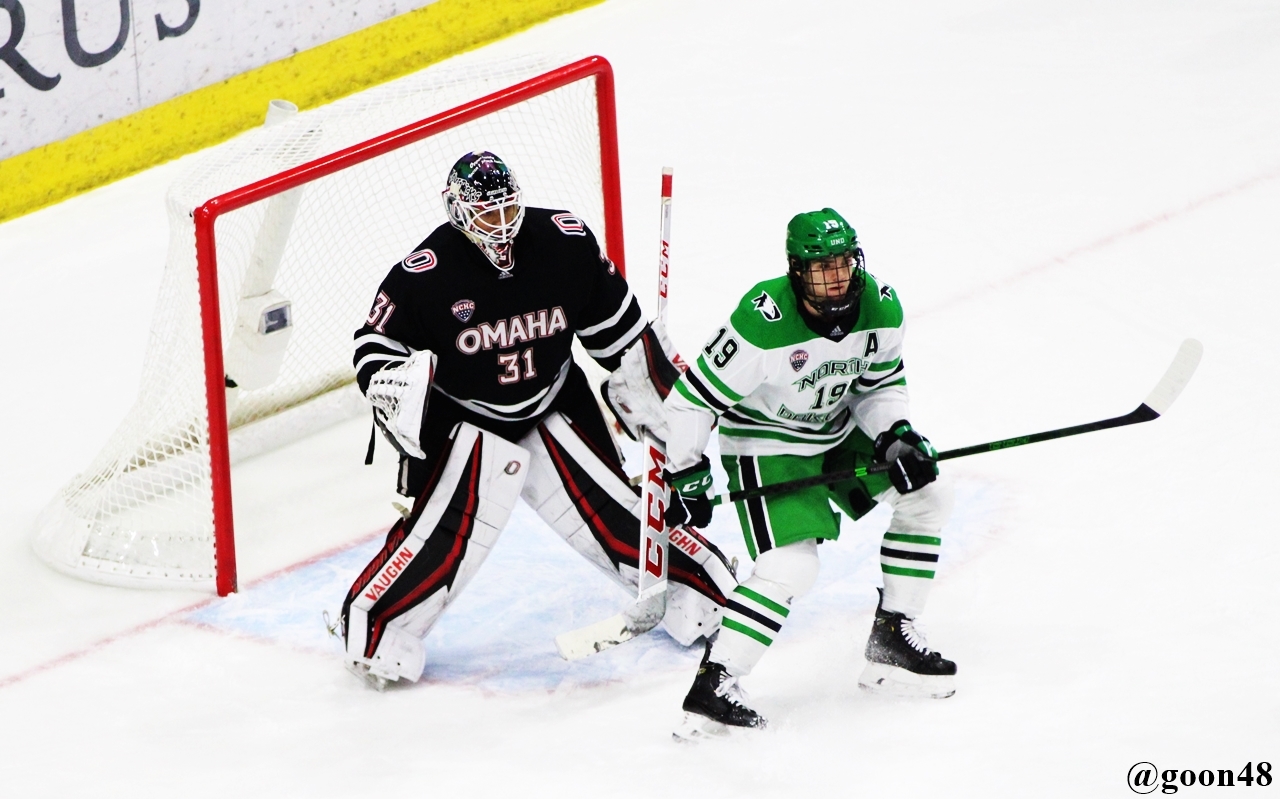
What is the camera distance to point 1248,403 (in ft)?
15.0

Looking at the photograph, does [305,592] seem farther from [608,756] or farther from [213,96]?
[213,96]

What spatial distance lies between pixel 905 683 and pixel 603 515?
733 mm

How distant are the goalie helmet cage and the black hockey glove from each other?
5.13 feet

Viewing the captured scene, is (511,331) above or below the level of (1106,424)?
above

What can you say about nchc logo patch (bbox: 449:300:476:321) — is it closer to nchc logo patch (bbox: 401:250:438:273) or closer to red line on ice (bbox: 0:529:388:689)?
nchc logo patch (bbox: 401:250:438:273)

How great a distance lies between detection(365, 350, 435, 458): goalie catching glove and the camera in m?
3.36

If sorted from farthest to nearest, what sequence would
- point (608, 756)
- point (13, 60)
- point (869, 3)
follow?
1. point (869, 3)
2. point (13, 60)
3. point (608, 756)

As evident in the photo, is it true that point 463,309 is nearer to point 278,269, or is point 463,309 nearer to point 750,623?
point 750,623

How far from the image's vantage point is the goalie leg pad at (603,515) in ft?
12.2

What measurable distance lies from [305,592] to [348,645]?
0.49m

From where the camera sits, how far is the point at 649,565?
11.9 feet

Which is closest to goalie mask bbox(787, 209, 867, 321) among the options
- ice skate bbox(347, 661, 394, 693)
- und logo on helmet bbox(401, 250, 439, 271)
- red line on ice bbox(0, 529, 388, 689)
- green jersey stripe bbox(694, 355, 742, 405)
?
green jersey stripe bbox(694, 355, 742, 405)

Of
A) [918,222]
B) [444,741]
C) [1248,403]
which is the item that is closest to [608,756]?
[444,741]

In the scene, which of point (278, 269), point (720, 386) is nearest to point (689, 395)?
point (720, 386)
